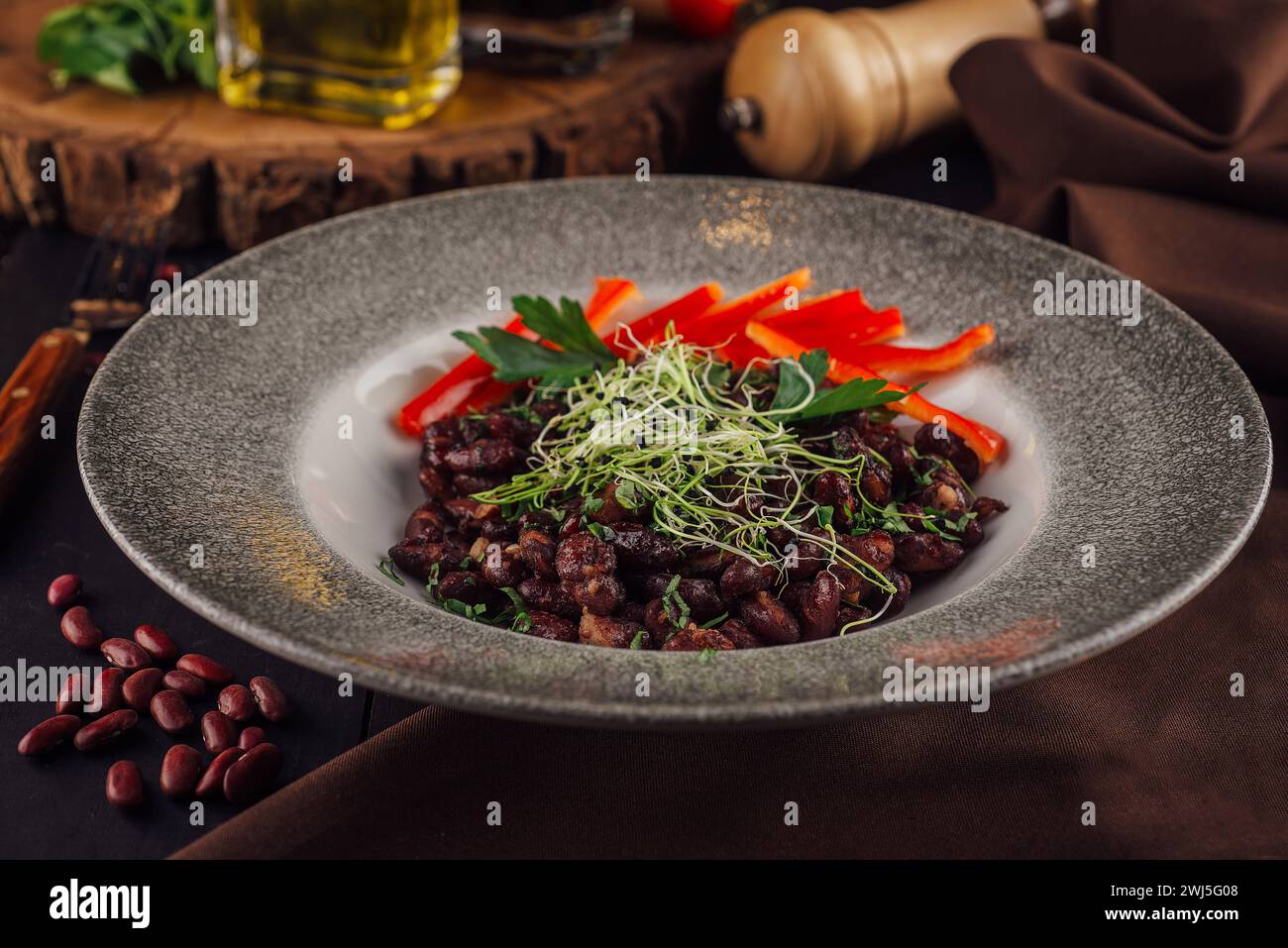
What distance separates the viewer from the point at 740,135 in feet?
13.9

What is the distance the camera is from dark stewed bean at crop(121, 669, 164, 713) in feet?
7.38

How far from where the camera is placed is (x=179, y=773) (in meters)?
2.10

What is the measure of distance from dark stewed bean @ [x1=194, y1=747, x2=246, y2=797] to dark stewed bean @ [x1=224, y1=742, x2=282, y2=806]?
1 cm

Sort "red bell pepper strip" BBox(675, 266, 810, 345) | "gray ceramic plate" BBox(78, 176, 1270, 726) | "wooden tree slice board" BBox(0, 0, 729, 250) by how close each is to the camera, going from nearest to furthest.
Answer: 1. "gray ceramic plate" BBox(78, 176, 1270, 726)
2. "red bell pepper strip" BBox(675, 266, 810, 345)
3. "wooden tree slice board" BBox(0, 0, 729, 250)

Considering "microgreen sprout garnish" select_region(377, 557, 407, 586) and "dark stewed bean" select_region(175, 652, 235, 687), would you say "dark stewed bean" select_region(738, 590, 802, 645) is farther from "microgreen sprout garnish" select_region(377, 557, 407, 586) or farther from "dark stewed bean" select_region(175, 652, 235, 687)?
"dark stewed bean" select_region(175, 652, 235, 687)

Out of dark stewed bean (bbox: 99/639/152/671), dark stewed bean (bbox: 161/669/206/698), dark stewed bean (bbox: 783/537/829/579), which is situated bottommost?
dark stewed bean (bbox: 161/669/206/698)

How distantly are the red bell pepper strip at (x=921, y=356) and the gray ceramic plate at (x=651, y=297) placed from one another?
0.04 m

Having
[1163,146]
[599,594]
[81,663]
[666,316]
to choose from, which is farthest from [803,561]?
[1163,146]

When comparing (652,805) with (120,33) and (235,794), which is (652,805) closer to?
(235,794)

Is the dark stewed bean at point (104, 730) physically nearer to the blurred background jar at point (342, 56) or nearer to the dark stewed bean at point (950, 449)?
the dark stewed bean at point (950, 449)

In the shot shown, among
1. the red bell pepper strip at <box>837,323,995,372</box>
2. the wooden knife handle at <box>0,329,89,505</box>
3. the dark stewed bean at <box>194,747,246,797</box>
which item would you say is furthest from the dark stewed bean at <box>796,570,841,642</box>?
the wooden knife handle at <box>0,329,89,505</box>

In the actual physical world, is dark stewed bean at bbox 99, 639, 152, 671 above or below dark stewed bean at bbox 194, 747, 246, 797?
above
